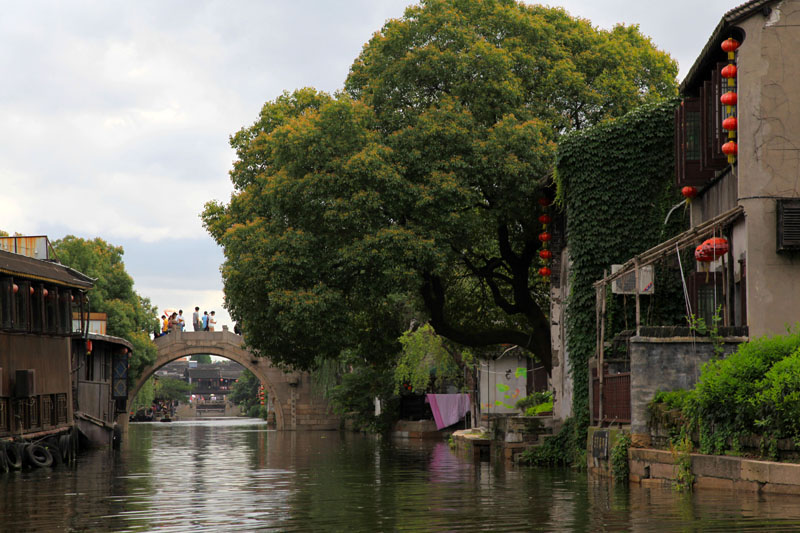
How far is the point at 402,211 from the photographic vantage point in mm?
23359

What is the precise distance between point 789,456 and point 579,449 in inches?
318

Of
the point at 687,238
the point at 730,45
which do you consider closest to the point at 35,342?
the point at 687,238

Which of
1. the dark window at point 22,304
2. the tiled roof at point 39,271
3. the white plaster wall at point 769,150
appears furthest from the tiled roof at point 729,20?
the dark window at point 22,304

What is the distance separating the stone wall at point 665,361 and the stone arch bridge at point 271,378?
45.1m

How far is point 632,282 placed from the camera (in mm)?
18469

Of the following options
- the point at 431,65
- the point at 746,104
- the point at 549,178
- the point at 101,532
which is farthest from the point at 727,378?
the point at 431,65

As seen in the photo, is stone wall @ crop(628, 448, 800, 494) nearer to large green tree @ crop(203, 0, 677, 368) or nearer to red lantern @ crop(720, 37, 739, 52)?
red lantern @ crop(720, 37, 739, 52)

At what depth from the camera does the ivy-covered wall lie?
19.9 m

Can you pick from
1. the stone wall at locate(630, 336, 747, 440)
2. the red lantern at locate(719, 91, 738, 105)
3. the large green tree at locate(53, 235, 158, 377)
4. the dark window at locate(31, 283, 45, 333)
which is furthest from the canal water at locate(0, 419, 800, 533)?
the large green tree at locate(53, 235, 158, 377)

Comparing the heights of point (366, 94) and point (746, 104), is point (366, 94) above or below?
above

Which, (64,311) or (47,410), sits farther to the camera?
(64,311)

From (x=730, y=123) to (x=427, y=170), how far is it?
847 cm

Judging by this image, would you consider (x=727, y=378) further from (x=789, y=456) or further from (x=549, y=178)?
(x=549, y=178)

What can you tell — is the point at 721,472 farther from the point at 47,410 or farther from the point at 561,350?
the point at 47,410
